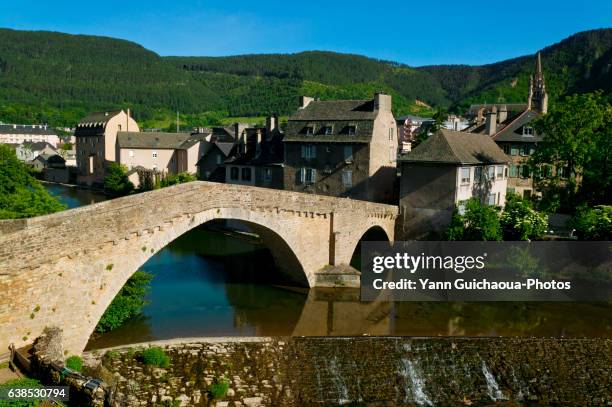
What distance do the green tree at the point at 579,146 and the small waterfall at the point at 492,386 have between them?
18517 mm

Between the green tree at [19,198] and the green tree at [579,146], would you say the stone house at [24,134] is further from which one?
the green tree at [579,146]

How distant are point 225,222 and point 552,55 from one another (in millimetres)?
136865

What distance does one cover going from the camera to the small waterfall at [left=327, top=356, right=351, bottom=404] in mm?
18153

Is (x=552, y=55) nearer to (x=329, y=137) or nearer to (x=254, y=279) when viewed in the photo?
(x=329, y=137)

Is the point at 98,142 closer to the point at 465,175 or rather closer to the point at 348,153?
the point at 348,153

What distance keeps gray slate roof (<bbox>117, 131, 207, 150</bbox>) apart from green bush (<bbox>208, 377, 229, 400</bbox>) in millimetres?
54863

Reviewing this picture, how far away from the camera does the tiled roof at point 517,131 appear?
45844 millimetres

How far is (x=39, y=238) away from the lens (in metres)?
15.5

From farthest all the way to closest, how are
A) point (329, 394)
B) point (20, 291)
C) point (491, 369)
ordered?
1. point (491, 369)
2. point (329, 394)
3. point (20, 291)

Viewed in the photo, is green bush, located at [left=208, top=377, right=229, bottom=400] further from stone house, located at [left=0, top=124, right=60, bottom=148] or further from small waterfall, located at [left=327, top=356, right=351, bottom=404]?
stone house, located at [left=0, top=124, right=60, bottom=148]

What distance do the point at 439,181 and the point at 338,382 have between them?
61.7 ft

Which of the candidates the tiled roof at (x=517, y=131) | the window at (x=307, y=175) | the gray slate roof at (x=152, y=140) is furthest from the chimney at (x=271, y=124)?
the gray slate roof at (x=152, y=140)

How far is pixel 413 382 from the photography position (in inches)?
754

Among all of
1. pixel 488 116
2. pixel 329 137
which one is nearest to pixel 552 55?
pixel 488 116
